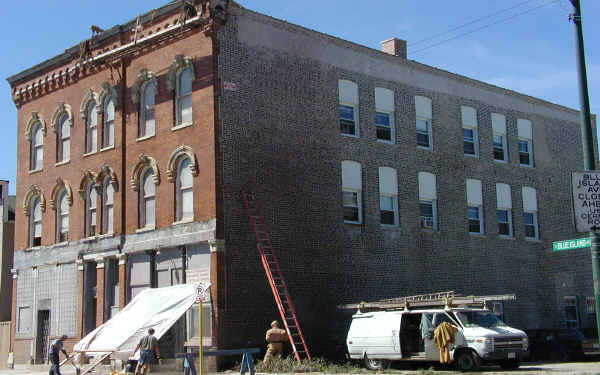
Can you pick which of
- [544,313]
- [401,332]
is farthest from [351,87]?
[544,313]

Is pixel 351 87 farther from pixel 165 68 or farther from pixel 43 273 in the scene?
pixel 43 273

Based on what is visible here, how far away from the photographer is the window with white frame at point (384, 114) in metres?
32.1

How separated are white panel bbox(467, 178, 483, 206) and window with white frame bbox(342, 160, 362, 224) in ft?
21.4

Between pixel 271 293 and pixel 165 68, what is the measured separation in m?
8.98

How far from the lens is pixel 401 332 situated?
2309 cm

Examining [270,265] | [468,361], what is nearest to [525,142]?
[270,265]

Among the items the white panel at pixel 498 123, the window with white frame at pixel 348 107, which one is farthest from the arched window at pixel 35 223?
→ the white panel at pixel 498 123

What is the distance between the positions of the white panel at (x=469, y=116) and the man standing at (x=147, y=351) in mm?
19077

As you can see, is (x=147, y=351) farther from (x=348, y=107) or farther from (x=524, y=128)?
(x=524, y=128)

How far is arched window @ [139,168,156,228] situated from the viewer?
94.7 ft

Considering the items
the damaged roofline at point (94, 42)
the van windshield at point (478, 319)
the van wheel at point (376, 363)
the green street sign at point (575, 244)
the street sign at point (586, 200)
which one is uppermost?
the damaged roofline at point (94, 42)

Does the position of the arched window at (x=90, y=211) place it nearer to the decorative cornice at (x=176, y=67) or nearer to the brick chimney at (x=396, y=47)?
the decorative cornice at (x=176, y=67)

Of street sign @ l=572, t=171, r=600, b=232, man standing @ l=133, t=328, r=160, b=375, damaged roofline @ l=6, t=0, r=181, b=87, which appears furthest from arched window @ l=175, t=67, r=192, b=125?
street sign @ l=572, t=171, r=600, b=232

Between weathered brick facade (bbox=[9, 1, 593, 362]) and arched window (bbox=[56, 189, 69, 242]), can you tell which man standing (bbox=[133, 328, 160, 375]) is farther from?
arched window (bbox=[56, 189, 69, 242])
